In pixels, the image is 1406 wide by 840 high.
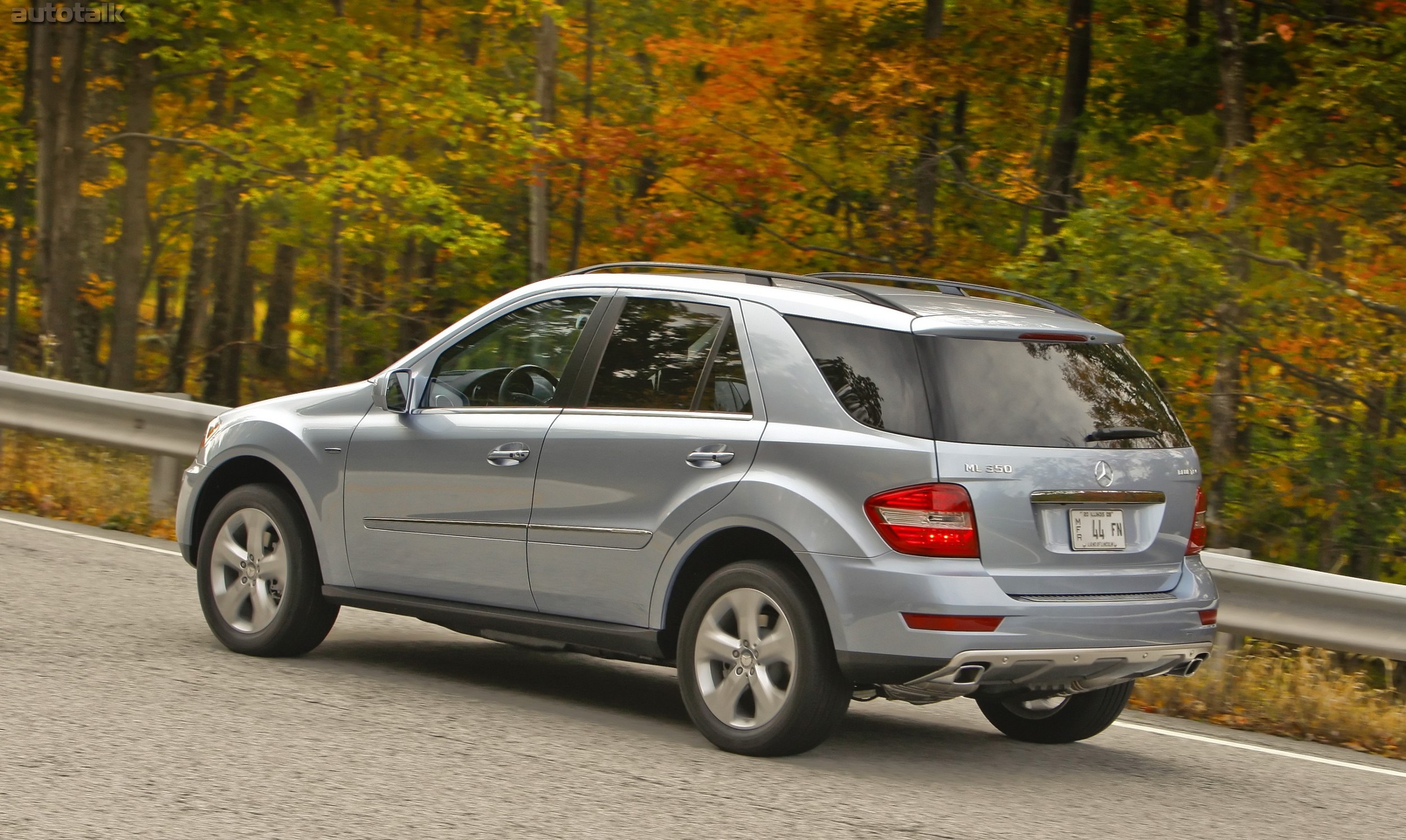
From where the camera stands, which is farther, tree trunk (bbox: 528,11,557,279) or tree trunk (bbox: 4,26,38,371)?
tree trunk (bbox: 4,26,38,371)

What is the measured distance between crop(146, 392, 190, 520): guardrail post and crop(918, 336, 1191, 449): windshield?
738 cm

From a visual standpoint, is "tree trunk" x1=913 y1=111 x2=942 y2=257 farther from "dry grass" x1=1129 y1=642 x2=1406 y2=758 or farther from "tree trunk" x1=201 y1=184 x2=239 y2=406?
"tree trunk" x1=201 y1=184 x2=239 y2=406

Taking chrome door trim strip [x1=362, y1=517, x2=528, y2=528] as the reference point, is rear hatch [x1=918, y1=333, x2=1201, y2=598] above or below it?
above

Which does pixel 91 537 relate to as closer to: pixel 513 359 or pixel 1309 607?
pixel 513 359

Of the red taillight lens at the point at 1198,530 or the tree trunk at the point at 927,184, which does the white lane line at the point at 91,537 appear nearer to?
the red taillight lens at the point at 1198,530

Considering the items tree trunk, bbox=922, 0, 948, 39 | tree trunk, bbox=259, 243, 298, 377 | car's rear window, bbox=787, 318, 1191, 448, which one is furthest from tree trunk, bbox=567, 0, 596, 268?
car's rear window, bbox=787, 318, 1191, 448

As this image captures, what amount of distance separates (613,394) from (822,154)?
1211cm

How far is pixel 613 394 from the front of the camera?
Answer: 248 inches

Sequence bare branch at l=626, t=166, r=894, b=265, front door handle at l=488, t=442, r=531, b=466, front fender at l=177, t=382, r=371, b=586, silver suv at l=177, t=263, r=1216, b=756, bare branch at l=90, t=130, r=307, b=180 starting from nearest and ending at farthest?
silver suv at l=177, t=263, r=1216, b=756 → front door handle at l=488, t=442, r=531, b=466 → front fender at l=177, t=382, r=371, b=586 → bare branch at l=626, t=166, r=894, b=265 → bare branch at l=90, t=130, r=307, b=180

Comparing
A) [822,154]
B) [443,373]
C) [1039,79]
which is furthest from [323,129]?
[443,373]

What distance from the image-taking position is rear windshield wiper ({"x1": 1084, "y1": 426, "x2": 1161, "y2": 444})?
18.5ft

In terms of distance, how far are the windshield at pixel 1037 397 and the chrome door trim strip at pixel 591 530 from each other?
128 cm

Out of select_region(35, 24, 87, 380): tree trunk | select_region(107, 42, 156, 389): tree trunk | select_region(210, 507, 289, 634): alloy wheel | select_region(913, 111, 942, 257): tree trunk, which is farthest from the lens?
select_region(107, 42, 156, 389): tree trunk

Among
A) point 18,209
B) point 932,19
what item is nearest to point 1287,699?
point 932,19
